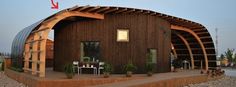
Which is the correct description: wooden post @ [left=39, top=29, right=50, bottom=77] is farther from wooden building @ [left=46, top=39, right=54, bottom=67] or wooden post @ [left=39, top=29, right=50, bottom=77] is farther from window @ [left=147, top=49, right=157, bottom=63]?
wooden building @ [left=46, top=39, right=54, bottom=67]

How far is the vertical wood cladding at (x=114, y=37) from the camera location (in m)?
16.6

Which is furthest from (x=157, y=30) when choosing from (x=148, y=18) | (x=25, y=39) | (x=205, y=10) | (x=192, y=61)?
(x=205, y=10)

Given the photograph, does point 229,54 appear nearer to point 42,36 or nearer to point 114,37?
point 114,37

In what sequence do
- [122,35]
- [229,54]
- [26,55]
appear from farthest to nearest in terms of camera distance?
[229,54]
[122,35]
[26,55]

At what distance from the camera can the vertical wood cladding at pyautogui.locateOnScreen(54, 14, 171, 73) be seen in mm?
16641

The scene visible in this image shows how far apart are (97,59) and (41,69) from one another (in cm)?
406

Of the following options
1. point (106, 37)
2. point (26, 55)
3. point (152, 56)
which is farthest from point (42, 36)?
point (152, 56)

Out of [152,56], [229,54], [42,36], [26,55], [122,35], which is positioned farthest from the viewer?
[229,54]


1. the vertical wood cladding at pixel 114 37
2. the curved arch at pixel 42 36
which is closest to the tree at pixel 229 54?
the vertical wood cladding at pixel 114 37

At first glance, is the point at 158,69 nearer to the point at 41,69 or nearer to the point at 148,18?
the point at 148,18

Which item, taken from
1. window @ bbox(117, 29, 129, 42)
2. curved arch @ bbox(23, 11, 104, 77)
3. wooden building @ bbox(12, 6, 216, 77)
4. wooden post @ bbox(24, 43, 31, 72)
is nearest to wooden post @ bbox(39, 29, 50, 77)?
curved arch @ bbox(23, 11, 104, 77)

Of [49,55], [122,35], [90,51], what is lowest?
[49,55]

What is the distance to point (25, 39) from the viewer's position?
1628cm

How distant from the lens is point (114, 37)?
16719 mm
